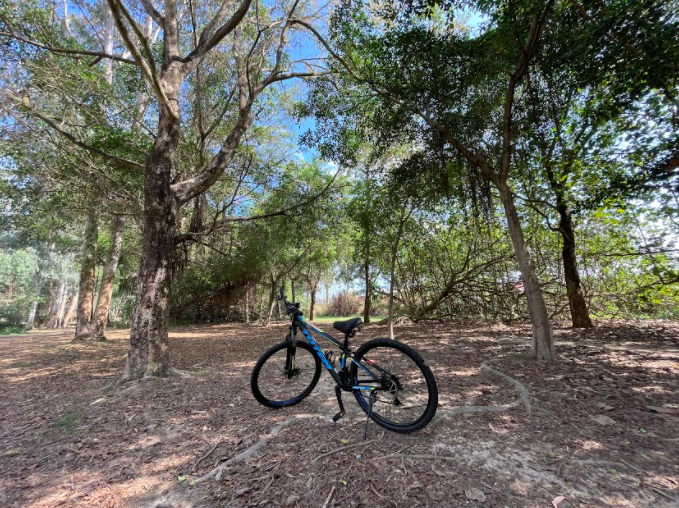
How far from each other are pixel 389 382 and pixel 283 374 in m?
1.22

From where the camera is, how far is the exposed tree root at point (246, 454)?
2008mm

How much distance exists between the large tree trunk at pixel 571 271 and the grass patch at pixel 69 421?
8200 millimetres

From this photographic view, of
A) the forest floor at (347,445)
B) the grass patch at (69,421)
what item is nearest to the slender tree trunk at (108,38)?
the forest floor at (347,445)

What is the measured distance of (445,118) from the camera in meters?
5.69

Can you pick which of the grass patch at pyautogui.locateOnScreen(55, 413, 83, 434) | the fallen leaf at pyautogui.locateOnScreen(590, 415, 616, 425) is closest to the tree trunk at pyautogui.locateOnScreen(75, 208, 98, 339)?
the grass patch at pyautogui.locateOnScreen(55, 413, 83, 434)

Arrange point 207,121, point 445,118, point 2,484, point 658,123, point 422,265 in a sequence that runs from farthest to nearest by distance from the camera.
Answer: point 422,265 → point 207,121 → point 445,118 → point 658,123 → point 2,484

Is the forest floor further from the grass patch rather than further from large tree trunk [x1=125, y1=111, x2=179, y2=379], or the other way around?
large tree trunk [x1=125, y1=111, x2=179, y2=379]

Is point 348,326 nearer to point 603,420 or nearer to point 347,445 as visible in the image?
point 347,445

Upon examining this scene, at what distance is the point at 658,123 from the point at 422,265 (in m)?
6.39

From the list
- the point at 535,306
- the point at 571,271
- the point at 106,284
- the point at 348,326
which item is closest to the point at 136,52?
the point at 348,326

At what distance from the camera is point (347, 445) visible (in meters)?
2.30

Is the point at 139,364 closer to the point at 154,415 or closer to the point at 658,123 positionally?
the point at 154,415

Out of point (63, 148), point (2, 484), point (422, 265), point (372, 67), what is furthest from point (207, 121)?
point (2, 484)

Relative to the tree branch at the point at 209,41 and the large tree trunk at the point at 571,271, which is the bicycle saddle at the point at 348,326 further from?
the large tree trunk at the point at 571,271
